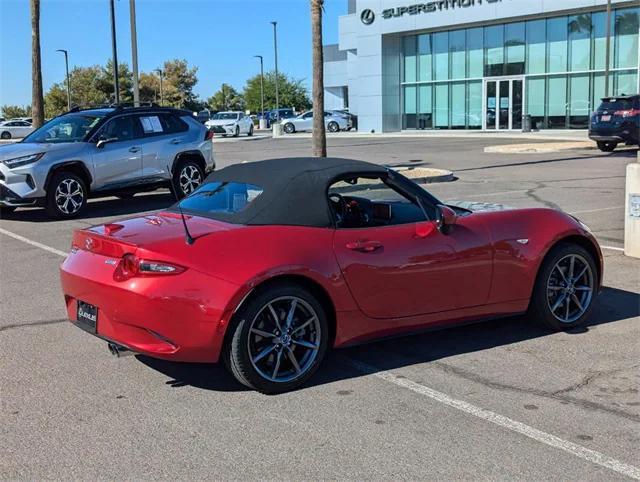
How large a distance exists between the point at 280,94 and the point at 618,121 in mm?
71156

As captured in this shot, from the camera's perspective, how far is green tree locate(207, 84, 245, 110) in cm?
10881

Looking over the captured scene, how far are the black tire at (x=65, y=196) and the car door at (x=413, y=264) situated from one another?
832 centimetres

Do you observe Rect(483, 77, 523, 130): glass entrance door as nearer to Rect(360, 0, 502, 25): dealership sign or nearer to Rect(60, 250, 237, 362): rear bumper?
Rect(360, 0, 502, 25): dealership sign

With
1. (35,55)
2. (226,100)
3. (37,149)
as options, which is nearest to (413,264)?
(37,149)

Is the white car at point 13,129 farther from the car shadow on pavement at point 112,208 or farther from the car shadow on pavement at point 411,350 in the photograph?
the car shadow on pavement at point 411,350

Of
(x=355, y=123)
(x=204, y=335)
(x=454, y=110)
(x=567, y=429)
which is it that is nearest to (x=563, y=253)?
(x=567, y=429)

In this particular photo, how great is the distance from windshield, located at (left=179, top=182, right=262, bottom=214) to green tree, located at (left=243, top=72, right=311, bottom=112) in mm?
87447

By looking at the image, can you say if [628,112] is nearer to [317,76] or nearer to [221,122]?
[317,76]

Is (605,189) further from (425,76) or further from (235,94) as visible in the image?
(235,94)

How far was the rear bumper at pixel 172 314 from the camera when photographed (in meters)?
4.37

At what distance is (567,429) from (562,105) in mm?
38177

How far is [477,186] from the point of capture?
16344mm

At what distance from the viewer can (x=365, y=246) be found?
4.95 m

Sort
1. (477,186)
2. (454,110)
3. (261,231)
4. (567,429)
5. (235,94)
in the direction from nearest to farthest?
(567,429)
(261,231)
(477,186)
(454,110)
(235,94)
